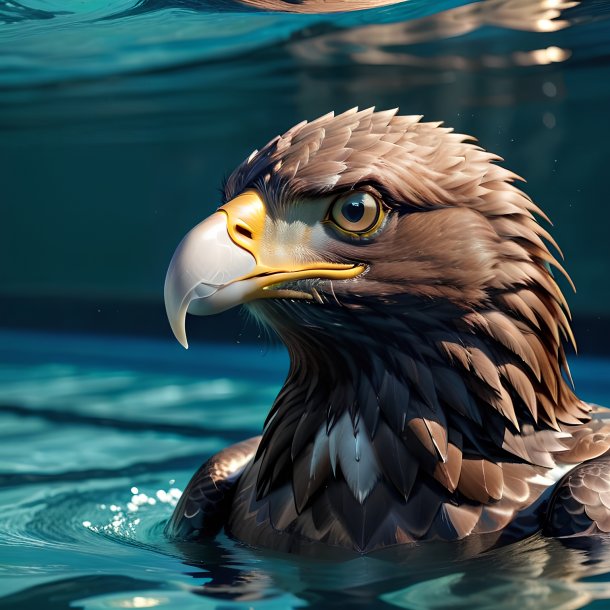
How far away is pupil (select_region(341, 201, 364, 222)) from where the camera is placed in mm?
2639

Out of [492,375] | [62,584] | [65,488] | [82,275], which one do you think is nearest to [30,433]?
[65,488]

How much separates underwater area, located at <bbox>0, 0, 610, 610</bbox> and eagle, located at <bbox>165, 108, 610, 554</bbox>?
149 millimetres

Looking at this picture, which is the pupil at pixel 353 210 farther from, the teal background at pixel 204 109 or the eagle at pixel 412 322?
the teal background at pixel 204 109

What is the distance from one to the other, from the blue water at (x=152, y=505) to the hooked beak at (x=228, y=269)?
0.45 metres

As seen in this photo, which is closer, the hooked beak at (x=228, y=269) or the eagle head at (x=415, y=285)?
the hooked beak at (x=228, y=269)

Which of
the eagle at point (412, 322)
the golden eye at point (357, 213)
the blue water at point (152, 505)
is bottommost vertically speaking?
the blue water at point (152, 505)

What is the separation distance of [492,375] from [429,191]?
0.43m

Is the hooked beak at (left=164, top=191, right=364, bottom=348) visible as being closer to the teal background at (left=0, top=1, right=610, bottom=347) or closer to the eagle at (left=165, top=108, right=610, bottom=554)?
the eagle at (left=165, top=108, right=610, bottom=554)

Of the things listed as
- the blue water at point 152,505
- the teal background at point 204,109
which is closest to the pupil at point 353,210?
the blue water at point 152,505

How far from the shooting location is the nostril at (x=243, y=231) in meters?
2.60

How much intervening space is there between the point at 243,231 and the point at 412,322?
1.39ft

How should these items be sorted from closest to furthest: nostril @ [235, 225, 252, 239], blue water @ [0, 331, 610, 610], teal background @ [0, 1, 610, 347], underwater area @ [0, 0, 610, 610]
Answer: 1. blue water @ [0, 331, 610, 610]
2. nostril @ [235, 225, 252, 239]
3. underwater area @ [0, 0, 610, 610]
4. teal background @ [0, 1, 610, 347]

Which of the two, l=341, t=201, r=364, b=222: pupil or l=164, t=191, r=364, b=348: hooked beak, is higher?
l=341, t=201, r=364, b=222: pupil

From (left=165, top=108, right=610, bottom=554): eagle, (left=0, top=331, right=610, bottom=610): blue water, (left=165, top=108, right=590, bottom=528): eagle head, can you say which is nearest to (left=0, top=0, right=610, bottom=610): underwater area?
(left=0, top=331, right=610, bottom=610): blue water
